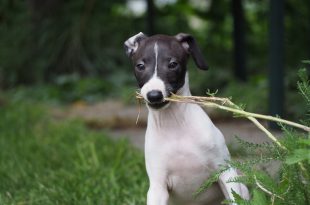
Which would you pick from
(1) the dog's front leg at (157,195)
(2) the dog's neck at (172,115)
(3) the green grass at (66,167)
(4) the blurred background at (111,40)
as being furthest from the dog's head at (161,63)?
(4) the blurred background at (111,40)

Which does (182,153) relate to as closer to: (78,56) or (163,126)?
(163,126)

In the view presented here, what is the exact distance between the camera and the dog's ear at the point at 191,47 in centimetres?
312

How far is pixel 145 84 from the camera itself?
288 cm

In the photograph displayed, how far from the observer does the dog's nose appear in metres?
2.82

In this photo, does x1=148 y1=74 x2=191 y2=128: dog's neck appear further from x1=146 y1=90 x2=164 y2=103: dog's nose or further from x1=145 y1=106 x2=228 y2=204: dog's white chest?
x1=146 y1=90 x2=164 y2=103: dog's nose

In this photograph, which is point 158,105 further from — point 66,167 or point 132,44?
point 66,167

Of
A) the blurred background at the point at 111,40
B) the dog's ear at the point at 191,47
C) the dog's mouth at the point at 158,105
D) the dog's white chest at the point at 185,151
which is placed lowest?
the blurred background at the point at 111,40

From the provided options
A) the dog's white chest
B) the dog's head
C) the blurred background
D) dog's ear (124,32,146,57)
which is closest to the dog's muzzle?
the dog's head

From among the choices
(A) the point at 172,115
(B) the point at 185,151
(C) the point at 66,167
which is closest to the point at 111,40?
(C) the point at 66,167

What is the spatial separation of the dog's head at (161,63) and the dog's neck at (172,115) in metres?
0.12

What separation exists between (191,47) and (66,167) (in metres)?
2.26

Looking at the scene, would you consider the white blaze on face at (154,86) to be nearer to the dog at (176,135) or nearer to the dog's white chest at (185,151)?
the dog at (176,135)

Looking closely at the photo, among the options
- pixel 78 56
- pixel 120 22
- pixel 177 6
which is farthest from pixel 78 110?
pixel 177 6

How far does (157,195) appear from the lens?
3.12 m
